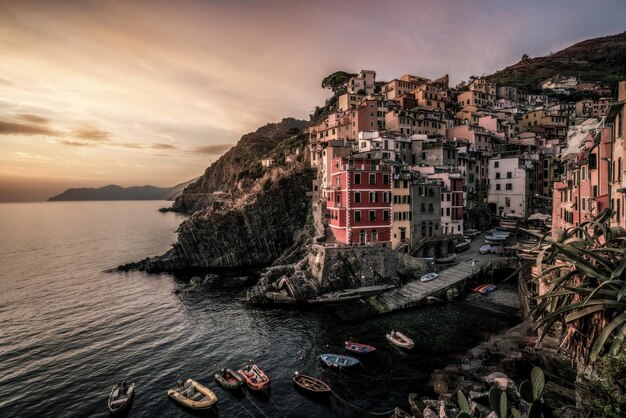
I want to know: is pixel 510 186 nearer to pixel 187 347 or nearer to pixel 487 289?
pixel 487 289

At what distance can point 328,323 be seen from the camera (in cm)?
4762

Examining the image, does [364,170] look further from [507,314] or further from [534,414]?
[534,414]

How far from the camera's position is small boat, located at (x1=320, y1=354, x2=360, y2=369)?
35.4 m

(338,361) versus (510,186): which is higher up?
(510,186)

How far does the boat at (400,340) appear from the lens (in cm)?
3867

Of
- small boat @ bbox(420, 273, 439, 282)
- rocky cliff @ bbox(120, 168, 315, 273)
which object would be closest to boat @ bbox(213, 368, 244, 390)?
small boat @ bbox(420, 273, 439, 282)

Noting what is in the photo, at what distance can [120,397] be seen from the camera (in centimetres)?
3216

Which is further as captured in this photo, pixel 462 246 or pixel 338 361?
pixel 462 246

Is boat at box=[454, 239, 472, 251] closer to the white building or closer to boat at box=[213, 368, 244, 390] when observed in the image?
the white building

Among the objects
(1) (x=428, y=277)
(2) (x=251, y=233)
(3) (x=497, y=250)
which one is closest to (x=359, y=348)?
(1) (x=428, y=277)

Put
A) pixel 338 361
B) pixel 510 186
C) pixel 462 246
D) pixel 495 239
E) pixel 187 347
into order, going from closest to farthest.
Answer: pixel 338 361 → pixel 187 347 → pixel 495 239 → pixel 462 246 → pixel 510 186

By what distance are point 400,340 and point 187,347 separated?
27893 millimetres

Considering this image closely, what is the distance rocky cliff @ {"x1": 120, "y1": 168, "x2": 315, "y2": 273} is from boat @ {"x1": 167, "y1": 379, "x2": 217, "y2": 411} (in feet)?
184

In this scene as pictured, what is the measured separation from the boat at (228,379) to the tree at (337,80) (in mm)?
136966
